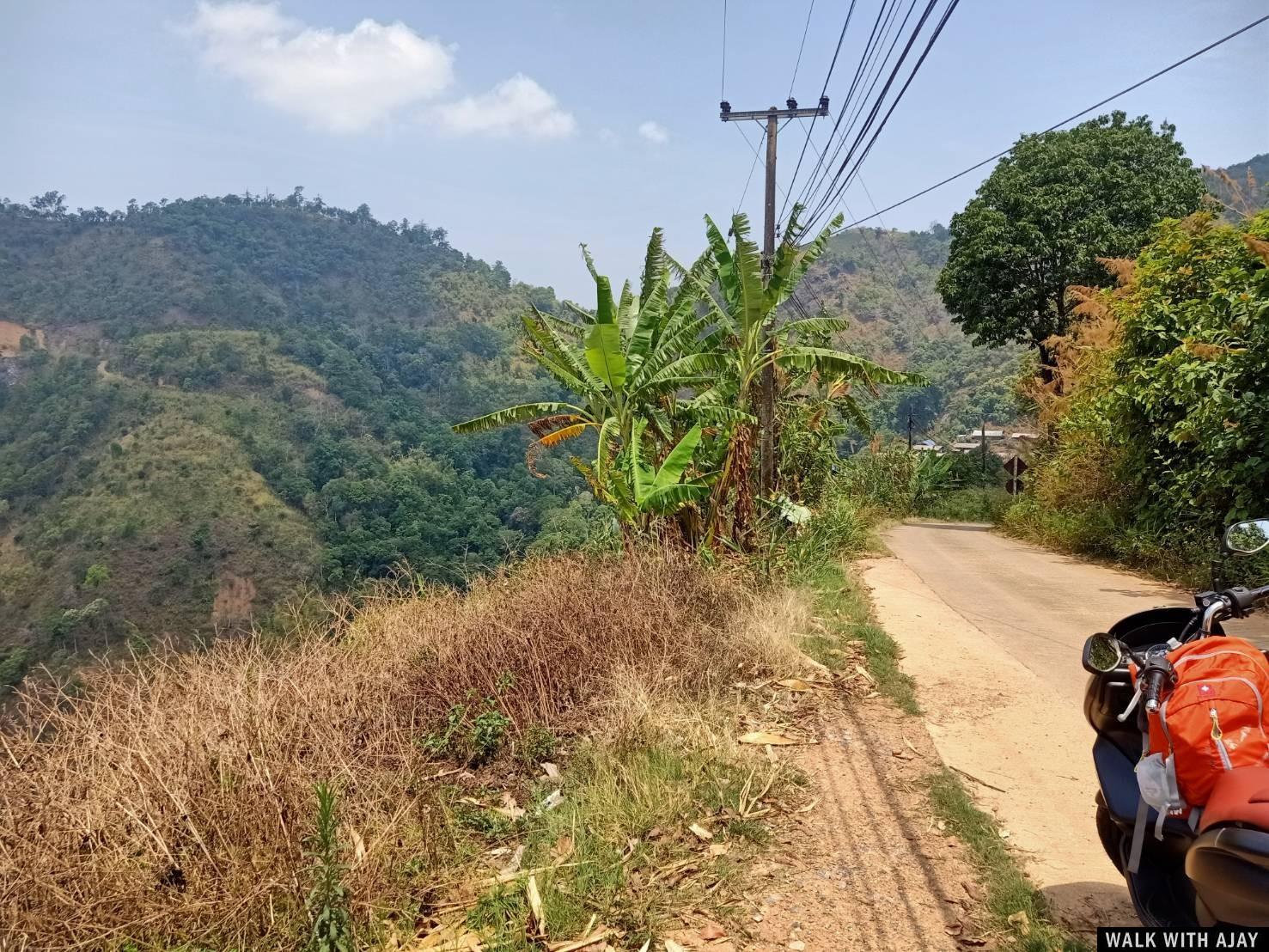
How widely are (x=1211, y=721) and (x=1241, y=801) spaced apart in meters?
0.21

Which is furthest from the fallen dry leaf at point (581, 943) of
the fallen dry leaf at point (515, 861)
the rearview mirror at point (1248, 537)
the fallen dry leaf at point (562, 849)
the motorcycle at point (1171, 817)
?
the rearview mirror at point (1248, 537)

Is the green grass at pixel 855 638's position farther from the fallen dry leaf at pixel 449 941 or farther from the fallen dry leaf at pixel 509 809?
the fallen dry leaf at pixel 449 941

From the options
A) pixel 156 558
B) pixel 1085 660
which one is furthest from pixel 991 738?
pixel 156 558

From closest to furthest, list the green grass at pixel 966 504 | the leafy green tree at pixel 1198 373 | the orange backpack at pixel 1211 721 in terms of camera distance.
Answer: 1. the orange backpack at pixel 1211 721
2. the leafy green tree at pixel 1198 373
3. the green grass at pixel 966 504

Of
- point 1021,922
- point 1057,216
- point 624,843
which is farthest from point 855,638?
point 1057,216

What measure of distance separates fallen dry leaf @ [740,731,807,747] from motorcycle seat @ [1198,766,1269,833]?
330cm

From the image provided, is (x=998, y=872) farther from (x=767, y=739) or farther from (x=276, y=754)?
(x=276, y=754)

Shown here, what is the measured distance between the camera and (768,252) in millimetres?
12992

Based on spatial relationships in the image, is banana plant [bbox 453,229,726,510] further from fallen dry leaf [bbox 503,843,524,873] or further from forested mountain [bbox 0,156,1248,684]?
fallen dry leaf [bbox 503,843,524,873]

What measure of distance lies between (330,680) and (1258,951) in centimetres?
Result: 473

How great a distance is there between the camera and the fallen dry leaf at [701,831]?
13.1ft

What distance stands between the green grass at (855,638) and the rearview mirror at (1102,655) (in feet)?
11.4

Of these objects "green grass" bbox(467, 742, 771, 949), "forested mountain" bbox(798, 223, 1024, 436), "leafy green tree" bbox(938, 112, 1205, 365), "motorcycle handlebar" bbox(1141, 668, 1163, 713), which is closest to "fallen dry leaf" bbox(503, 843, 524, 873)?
"green grass" bbox(467, 742, 771, 949)

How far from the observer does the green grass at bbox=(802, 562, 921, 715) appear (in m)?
6.41
